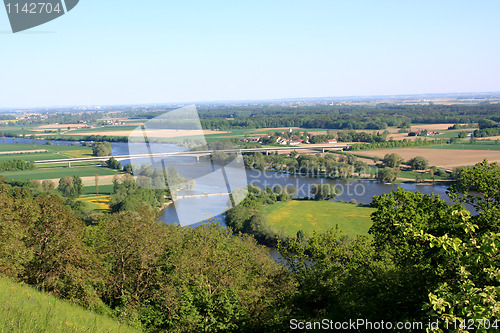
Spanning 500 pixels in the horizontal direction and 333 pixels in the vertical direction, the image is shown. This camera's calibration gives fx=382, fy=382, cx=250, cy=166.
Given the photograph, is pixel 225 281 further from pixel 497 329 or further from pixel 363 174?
pixel 363 174

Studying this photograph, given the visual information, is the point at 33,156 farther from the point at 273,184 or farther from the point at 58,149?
the point at 273,184

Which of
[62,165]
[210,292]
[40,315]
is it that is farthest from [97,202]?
[40,315]

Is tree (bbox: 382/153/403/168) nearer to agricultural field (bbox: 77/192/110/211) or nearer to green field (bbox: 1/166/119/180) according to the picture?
agricultural field (bbox: 77/192/110/211)

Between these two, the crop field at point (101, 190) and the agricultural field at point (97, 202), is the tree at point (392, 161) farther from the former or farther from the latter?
the agricultural field at point (97, 202)

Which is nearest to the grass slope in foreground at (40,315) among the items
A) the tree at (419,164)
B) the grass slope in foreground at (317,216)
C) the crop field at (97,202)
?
the grass slope in foreground at (317,216)

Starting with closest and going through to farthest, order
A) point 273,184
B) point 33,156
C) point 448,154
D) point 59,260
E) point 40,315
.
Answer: point 40,315
point 59,260
point 273,184
point 448,154
point 33,156

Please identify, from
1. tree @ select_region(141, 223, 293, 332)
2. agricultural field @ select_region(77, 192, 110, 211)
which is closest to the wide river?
agricultural field @ select_region(77, 192, 110, 211)
